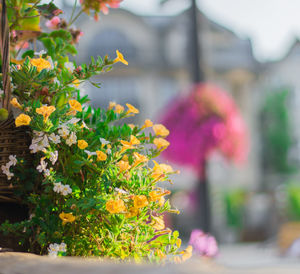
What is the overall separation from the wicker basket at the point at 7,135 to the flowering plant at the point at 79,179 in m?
0.01

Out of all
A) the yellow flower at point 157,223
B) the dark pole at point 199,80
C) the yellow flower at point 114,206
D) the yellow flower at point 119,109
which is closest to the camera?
the yellow flower at point 114,206

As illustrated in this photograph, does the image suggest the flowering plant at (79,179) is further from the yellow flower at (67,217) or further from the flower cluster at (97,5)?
the flower cluster at (97,5)

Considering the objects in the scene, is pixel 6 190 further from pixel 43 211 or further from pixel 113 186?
pixel 113 186

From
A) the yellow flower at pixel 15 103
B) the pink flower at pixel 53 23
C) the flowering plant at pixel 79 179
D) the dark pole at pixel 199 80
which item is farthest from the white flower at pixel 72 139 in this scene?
the dark pole at pixel 199 80

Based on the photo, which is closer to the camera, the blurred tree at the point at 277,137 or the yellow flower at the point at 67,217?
the yellow flower at the point at 67,217

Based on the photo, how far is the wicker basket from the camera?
0.76 metres

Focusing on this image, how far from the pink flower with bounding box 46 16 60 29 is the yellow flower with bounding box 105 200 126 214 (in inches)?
20.2

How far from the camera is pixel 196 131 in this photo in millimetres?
4426

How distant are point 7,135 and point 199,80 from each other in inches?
155

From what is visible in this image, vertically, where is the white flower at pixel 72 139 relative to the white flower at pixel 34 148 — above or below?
above

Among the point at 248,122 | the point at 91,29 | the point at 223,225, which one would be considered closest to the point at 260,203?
the point at 223,225

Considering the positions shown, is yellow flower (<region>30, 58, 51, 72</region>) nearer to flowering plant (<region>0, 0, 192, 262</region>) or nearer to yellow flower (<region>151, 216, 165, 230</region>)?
flowering plant (<region>0, 0, 192, 262</region>)

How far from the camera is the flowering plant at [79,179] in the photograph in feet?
2.47

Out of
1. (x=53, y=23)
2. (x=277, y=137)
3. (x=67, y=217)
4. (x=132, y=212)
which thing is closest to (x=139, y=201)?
(x=132, y=212)
